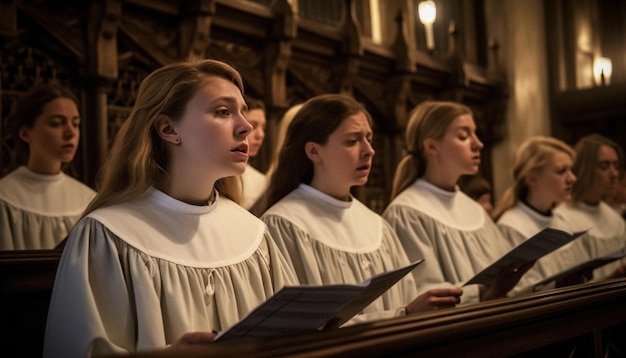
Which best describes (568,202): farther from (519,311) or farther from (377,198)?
(519,311)

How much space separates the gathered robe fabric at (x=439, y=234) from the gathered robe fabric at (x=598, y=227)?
59.1 inches

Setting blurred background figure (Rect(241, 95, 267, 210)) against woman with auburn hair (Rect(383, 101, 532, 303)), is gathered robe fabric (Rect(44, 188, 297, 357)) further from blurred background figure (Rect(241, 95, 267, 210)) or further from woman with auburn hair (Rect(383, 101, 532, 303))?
blurred background figure (Rect(241, 95, 267, 210))

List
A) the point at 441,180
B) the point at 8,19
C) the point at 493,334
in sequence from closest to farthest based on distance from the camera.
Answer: the point at 493,334
the point at 8,19
the point at 441,180

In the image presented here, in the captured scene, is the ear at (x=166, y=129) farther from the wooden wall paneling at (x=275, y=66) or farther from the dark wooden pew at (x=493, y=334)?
the wooden wall paneling at (x=275, y=66)

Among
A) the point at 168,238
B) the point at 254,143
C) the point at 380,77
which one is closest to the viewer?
the point at 168,238

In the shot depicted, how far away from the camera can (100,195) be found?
2.38m

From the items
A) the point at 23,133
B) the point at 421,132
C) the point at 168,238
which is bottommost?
the point at 168,238

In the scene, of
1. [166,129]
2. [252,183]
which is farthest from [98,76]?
[166,129]

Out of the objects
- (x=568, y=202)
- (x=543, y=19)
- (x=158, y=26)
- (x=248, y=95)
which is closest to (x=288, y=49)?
(x=248, y=95)

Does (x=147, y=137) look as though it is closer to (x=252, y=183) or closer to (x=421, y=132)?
(x=421, y=132)

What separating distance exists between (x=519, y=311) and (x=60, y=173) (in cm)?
301

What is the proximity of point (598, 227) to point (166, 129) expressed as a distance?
4.17m

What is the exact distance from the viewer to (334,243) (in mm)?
3238

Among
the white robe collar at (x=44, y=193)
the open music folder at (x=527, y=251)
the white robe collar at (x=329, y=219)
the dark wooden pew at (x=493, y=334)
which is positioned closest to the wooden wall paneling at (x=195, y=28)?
the white robe collar at (x=44, y=193)
